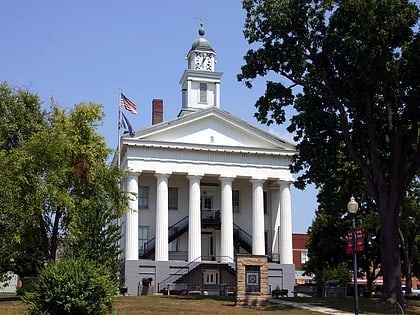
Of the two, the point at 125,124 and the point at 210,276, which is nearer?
the point at 125,124

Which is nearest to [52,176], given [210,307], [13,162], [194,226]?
[13,162]

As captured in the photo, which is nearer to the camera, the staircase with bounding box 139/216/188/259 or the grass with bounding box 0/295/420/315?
the grass with bounding box 0/295/420/315

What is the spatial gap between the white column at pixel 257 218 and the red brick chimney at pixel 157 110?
411 inches

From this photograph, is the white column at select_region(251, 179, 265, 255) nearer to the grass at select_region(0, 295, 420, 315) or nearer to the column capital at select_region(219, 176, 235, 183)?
the column capital at select_region(219, 176, 235, 183)

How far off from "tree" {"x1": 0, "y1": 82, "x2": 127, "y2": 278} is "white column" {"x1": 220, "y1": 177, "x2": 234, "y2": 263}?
609 inches

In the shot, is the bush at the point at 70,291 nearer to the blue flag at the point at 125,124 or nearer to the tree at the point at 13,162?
the tree at the point at 13,162

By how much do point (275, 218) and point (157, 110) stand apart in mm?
13889

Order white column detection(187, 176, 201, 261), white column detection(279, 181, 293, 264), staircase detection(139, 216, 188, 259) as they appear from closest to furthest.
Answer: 1. white column detection(187, 176, 201, 261)
2. staircase detection(139, 216, 188, 259)
3. white column detection(279, 181, 293, 264)

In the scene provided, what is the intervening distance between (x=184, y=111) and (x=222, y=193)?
36.2 feet

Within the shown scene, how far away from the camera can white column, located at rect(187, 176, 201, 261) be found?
53.6 meters

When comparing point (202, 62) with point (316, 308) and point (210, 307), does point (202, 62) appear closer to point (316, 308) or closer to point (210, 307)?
point (316, 308)

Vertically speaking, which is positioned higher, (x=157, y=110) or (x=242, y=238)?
(x=157, y=110)

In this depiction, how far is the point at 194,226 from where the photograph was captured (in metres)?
53.8

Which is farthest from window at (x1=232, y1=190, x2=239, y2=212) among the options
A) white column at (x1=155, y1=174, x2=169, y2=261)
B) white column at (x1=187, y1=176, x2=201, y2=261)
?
white column at (x1=155, y1=174, x2=169, y2=261)
